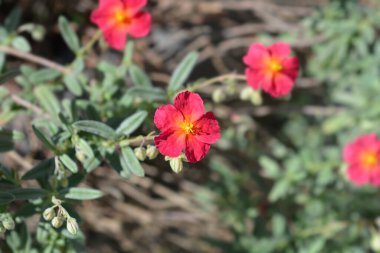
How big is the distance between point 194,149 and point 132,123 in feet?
1.03

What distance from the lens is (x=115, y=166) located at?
67.9 inches

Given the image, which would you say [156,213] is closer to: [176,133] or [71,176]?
[71,176]

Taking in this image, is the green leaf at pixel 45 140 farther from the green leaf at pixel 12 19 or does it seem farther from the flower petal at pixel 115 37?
the green leaf at pixel 12 19

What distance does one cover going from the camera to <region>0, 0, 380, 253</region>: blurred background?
267 cm

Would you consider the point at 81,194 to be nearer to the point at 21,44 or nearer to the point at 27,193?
the point at 27,193

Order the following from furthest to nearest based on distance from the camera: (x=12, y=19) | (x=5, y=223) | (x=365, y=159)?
(x=365, y=159), (x=12, y=19), (x=5, y=223)

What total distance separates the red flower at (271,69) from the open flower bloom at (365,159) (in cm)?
73

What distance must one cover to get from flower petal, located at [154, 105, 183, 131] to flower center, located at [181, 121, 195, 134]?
0.01 m

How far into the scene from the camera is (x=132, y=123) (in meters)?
1.78

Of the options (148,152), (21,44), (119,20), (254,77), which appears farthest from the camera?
(21,44)

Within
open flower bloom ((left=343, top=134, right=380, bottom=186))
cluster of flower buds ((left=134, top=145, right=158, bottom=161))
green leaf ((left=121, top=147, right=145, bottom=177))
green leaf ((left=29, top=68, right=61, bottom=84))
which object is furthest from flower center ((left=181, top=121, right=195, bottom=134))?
open flower bloom ((left=343, top=134, right=380, bottom=186))

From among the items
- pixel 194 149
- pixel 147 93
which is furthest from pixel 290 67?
pixel 194 149

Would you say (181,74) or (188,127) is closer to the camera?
(188,127)

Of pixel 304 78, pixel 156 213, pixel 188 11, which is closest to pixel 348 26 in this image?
pixel 304 78
